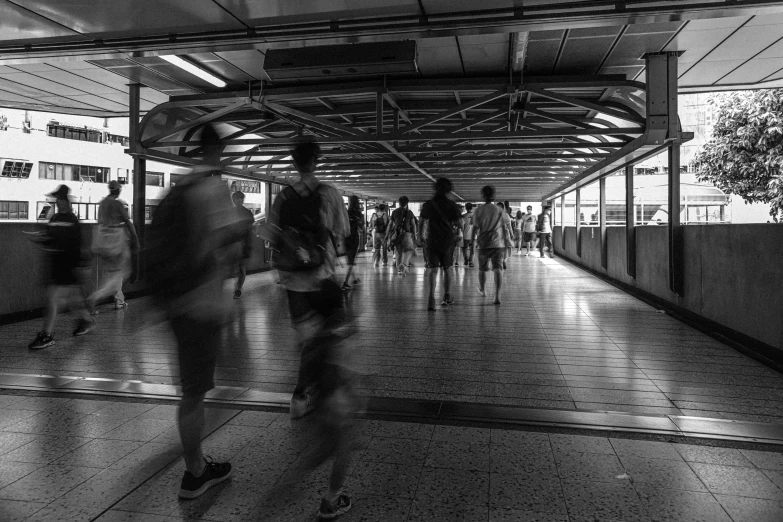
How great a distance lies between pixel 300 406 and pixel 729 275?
16.5 ft

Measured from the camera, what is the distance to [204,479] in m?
2.59

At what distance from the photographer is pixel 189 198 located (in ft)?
7.94

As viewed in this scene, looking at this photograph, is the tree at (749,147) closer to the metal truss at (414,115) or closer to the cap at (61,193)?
the metal truss at (414,115)

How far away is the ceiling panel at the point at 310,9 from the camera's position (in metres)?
5.35

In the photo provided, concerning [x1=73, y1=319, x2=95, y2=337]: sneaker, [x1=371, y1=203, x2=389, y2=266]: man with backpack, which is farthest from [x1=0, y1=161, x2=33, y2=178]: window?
[x1=73, y1=319, x2=95, y2=337]: sneaker

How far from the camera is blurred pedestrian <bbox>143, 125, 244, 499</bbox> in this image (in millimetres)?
2377

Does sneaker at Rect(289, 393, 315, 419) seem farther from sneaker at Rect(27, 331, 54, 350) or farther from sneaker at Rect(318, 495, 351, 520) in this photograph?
sneaker at Rect(27, 331, 54, 350)

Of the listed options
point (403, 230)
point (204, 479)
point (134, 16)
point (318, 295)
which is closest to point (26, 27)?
point (134, 16)

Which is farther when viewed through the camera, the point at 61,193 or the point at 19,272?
the point at 19,272

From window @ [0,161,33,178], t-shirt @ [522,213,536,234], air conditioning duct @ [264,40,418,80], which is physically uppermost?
window @ [0,161,33,178]

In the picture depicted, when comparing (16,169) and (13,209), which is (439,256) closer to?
(16,169)

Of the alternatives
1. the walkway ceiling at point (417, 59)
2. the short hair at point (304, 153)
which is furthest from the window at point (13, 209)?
the short hair at point (304, 153)

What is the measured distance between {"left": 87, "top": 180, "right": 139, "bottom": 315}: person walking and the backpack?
4995mm

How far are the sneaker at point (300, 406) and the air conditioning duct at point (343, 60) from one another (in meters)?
4.19
